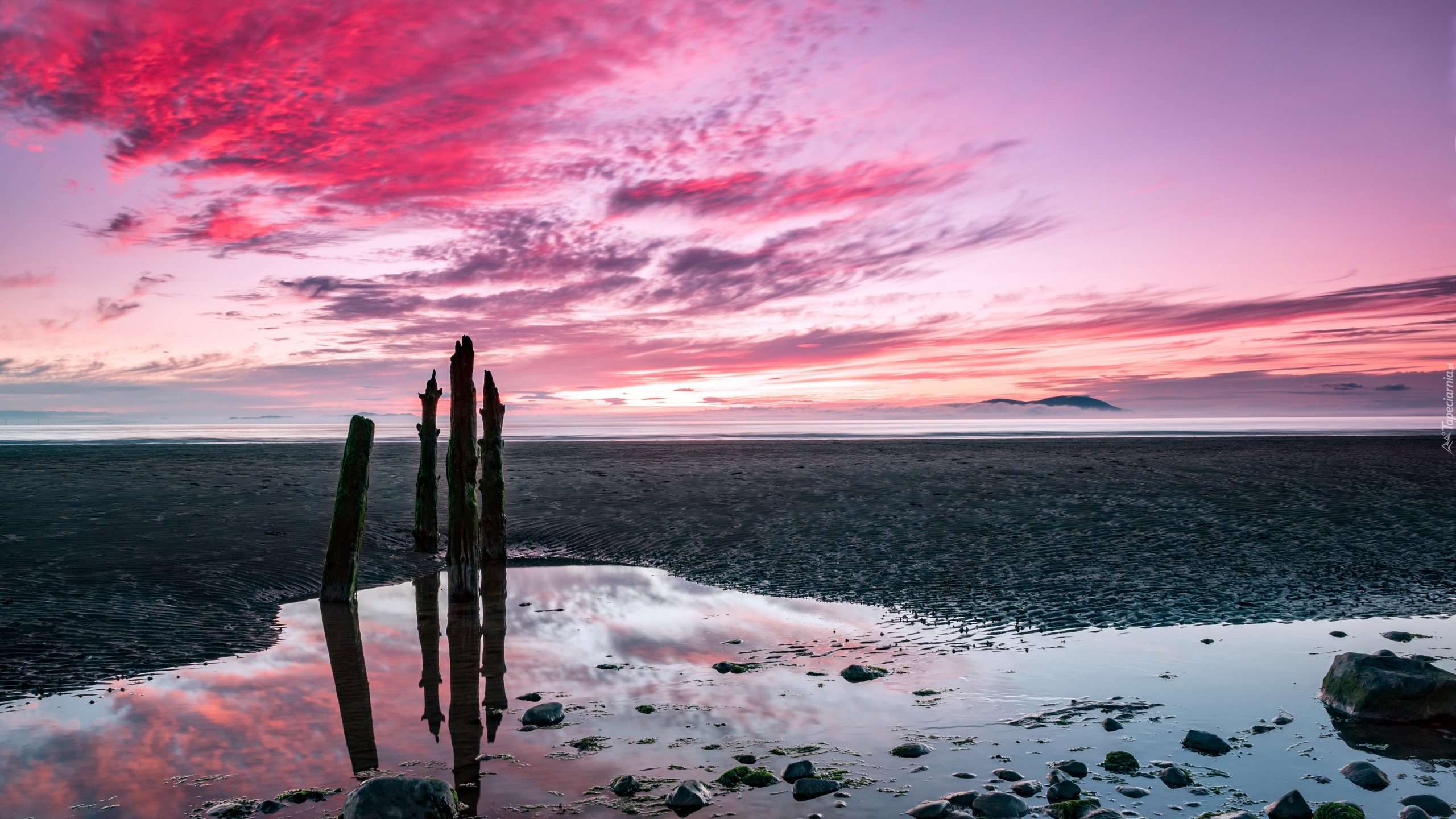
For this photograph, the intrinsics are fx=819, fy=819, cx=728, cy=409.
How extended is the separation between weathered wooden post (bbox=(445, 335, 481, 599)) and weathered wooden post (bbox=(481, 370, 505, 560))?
1.19m

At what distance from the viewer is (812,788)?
18.3 ft

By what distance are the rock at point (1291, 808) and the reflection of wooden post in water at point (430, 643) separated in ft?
20.0

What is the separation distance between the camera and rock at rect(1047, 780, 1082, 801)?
5.34 metres

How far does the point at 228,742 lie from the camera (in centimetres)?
673

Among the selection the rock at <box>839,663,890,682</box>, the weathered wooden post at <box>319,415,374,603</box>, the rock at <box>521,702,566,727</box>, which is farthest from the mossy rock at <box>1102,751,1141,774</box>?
the weathered wooden post at <box>319,415,374,603</box>

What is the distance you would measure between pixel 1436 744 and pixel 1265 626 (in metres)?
4.08

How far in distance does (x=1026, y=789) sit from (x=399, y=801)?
13.3 ft

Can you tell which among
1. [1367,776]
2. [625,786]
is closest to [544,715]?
[625,786]

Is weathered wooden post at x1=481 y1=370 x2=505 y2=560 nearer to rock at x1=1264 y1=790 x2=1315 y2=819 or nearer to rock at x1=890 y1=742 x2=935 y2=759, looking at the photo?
rock at x1=890 y1=742 x2=935 y2=759

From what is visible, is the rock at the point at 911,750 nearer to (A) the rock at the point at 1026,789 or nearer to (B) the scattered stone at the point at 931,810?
(A) the rock at the point at 1026,789

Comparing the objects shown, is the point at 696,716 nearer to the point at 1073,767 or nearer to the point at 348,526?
the point at 1073,767

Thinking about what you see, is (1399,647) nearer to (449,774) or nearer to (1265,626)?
(1265,626)

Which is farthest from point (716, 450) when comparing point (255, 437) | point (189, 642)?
point (255, 437)

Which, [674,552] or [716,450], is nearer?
[674,552]
